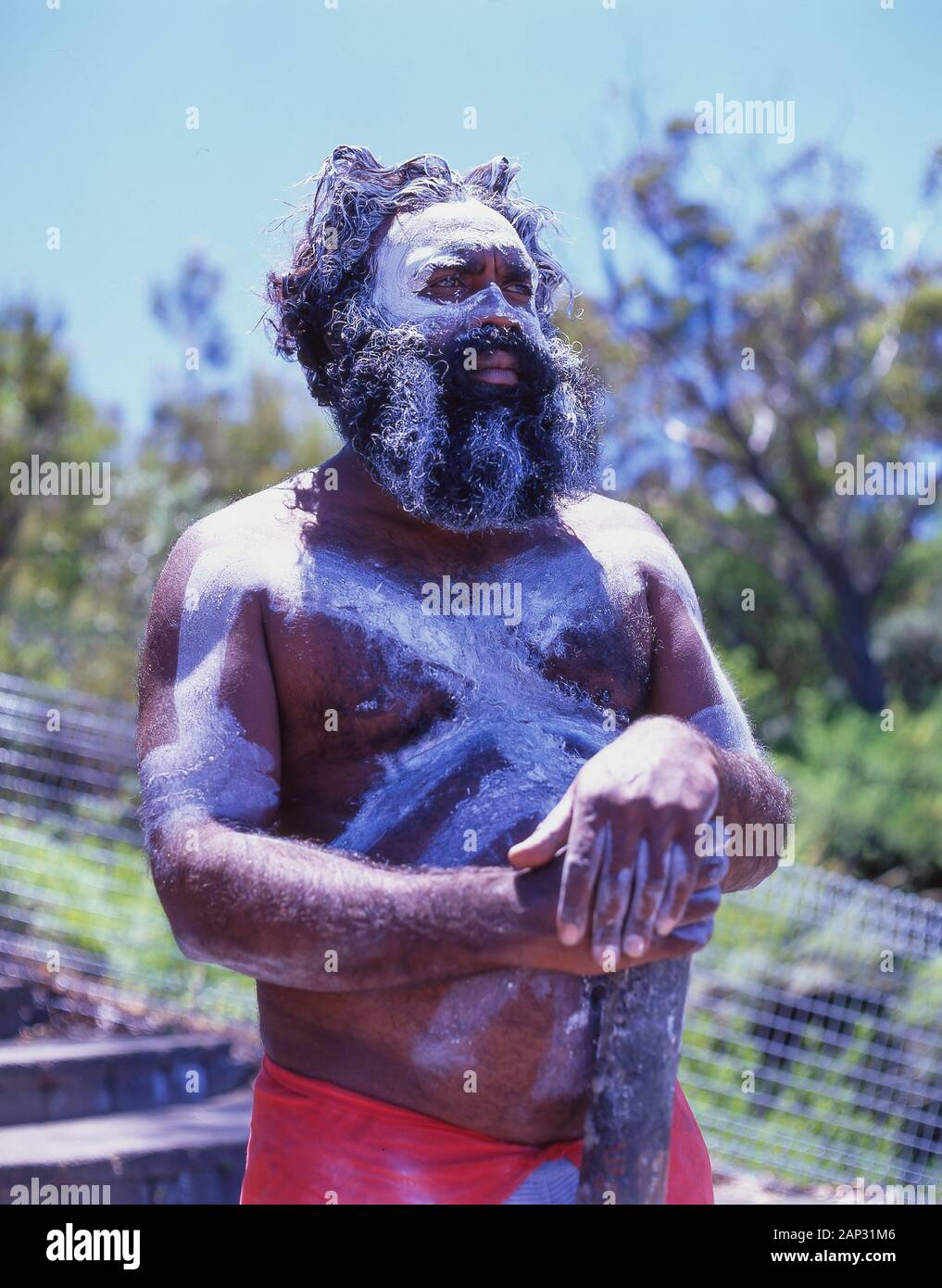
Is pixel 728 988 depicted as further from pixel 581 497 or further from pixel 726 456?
pixel 726 456

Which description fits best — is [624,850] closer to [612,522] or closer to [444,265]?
[612,522]

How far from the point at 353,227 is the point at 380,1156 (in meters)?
1.49

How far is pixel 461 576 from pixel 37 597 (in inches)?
530

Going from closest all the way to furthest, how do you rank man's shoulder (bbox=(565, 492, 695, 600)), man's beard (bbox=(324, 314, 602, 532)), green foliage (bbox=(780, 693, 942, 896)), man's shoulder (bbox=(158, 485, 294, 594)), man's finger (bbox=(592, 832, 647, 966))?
man's finger (bbox=(592, 832, 647, 966)) → man's shoulder (bbox=(158, 485, 294, 594)) → man's beard (bbox=(324, 314, 602, 532)) → man's shoulder (bbox=(565, 492, 695, 600)) → green foliage (bbox=(780, 693, 942, 896))

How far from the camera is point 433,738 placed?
2141mm

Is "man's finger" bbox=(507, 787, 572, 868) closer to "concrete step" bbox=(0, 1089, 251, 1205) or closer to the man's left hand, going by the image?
the man's left hand

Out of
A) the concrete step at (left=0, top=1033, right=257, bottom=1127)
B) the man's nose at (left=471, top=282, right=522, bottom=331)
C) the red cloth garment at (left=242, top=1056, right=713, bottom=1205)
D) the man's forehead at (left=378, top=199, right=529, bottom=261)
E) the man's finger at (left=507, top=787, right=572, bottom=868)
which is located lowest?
the concrete step at (left=0, top=1033, right=257, bottom=1127)

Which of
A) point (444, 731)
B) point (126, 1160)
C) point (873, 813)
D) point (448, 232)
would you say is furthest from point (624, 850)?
point (873, 813)

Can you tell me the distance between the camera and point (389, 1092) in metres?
2.00

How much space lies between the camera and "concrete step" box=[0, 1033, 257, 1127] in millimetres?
5238

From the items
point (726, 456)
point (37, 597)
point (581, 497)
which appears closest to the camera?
point (581, 497)

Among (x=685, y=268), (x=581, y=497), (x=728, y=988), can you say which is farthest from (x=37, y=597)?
(x=581, y=497)

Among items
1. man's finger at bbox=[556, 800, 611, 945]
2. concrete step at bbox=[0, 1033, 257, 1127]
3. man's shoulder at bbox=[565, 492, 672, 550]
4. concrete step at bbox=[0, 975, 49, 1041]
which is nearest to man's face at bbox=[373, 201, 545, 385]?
man's shoulder at bbox=[565, 492, 672, 550]

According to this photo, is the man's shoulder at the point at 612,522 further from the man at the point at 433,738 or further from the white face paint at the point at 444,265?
the white face paint at the point at 444,265
